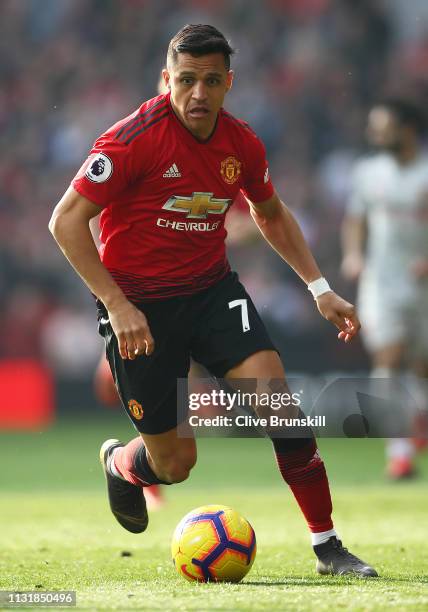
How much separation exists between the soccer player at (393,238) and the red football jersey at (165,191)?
14.6 feet

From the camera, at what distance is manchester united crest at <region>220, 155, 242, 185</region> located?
202 inches

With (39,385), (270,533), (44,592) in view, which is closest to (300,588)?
(44,592)

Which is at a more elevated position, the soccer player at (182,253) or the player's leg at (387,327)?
the soccer player at (182,253)

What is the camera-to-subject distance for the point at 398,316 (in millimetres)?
10109

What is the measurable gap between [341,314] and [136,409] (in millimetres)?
1009

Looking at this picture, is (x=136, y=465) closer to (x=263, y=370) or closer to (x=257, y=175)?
(x=263, y=370)

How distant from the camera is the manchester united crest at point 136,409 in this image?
5332 mm

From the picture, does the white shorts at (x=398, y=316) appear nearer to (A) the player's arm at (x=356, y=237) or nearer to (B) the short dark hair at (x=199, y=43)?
(A) the player's arm at (x=356, y=237)

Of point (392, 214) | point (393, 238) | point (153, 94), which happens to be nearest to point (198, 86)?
point (392, 214)

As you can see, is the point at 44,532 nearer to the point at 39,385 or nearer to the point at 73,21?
the point at 39,385

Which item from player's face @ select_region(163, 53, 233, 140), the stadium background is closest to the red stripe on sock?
player's face @ select_region(163, 53, 233, 140)

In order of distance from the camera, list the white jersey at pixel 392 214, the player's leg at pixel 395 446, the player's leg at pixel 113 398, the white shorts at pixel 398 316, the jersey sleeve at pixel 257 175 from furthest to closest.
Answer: the white shorts at pixel 398 316 → the white jersey at pixel 392 214 → the player's leg at pixel 395 446 → the player's leg at pixel 113 398 → the jersey sleeve at pixel 257 175

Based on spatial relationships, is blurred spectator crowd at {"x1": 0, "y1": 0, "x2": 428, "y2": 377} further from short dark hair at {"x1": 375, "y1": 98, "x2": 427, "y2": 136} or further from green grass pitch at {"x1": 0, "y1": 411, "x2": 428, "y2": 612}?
short dark hair at {"x1": 375, "y1": 98, "x2": 427, "y2": 136}

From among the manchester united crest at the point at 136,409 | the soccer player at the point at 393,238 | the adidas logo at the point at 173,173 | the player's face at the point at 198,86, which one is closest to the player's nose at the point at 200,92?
the player's face at the point at 198,86
